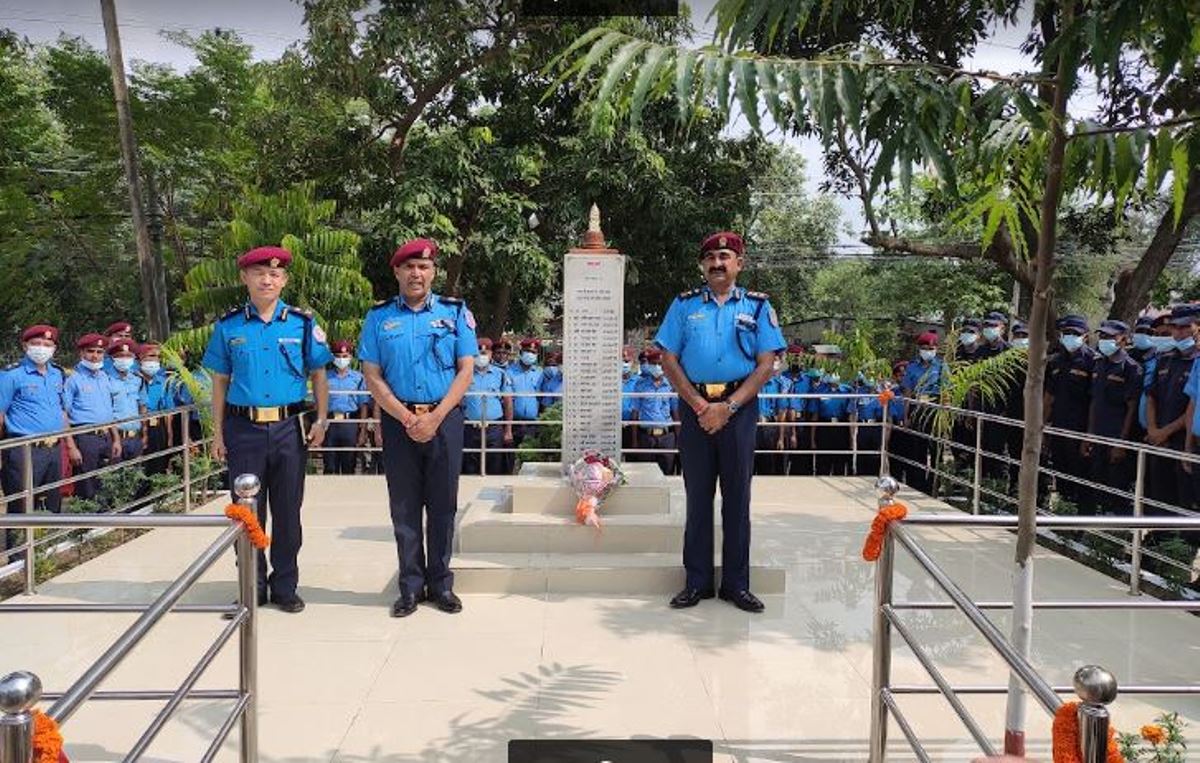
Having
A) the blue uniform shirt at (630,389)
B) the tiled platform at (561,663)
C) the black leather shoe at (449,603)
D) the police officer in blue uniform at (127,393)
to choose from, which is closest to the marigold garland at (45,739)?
the tiled platform at (561,663)

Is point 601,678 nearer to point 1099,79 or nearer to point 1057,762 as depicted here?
point 1057,762

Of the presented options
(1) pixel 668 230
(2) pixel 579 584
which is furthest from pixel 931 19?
(2) pixel 579 584

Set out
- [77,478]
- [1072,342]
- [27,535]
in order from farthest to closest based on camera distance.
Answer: [1072,342], [77,478], [27,535]

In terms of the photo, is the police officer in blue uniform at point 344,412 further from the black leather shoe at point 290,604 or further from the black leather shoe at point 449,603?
the black leather shoe at point 449,603

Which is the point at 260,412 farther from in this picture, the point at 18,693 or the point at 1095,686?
the point at 1095,686

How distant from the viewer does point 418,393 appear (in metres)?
4.47

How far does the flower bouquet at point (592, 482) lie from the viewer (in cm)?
530

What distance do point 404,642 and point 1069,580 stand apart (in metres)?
3.93

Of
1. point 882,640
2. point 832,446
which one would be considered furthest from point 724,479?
point 832,446

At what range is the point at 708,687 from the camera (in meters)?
3.68

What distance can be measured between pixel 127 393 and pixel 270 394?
170 inches

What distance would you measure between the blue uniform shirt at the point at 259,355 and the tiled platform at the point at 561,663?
1.12 meters

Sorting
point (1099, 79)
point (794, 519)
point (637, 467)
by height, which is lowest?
point (794, 519)

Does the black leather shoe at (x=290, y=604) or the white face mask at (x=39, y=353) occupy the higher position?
the white face mask at (x=39, y=353)
